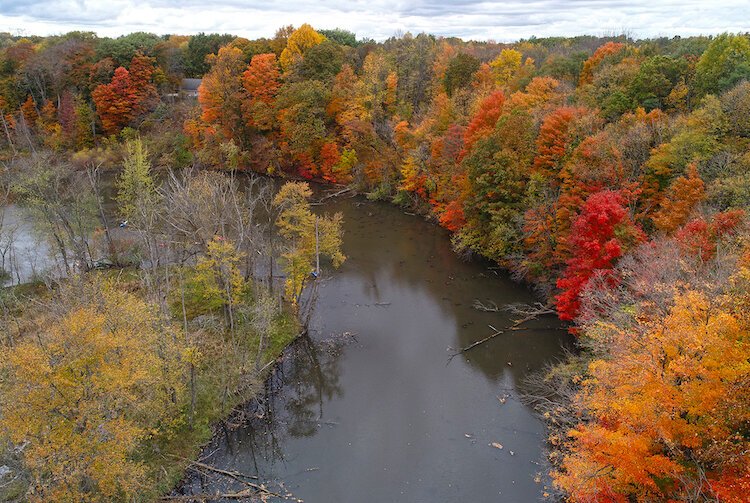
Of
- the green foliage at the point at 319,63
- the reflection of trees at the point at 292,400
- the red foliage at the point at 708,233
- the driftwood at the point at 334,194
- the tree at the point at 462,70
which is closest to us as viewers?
the red foliage at the point at 708,233

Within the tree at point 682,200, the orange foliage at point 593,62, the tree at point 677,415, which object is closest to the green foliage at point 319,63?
the orange foliage at point 593,62

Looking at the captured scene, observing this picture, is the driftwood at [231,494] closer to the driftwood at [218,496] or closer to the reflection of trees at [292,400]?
the driftwood at [218,496]

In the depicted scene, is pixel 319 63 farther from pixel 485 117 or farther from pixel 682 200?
pixel 682 200

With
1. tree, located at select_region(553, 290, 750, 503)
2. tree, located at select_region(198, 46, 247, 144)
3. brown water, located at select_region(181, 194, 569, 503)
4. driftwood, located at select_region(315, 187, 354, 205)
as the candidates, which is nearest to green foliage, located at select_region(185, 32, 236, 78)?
tree, located at select_region(198, 46, 247, 144)

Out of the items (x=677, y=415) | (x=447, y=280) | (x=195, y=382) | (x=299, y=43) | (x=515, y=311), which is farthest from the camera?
(x=299, y=43)

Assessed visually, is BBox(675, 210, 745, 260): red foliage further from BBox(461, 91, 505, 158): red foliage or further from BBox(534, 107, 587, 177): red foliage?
BBox(461, 91, 505, 158): red foliage

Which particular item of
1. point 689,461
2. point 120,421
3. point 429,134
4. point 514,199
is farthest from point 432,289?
point 120,421

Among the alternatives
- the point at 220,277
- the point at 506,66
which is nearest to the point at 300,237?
the point at 220,277
